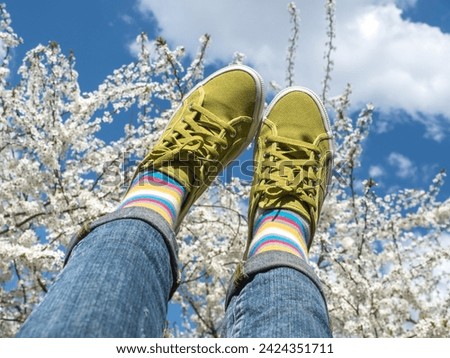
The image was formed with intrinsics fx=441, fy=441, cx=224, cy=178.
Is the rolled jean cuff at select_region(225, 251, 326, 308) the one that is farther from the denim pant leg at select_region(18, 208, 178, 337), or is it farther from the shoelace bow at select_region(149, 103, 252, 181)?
the shoelace bow at select_region(149, 103, 252, 181)

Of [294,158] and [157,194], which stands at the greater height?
[294,158]

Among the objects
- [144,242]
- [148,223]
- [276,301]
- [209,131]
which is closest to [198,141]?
[209,131]

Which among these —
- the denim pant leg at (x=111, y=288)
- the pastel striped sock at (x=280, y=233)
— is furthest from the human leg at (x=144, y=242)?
the pastel striped sock at (x=280, y=233)

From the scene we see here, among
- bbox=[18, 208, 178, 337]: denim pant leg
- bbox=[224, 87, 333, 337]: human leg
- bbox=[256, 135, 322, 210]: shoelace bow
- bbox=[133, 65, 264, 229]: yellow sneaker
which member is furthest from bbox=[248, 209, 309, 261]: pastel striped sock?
bbox=[18, 208, 178, 337]: denim pant leg

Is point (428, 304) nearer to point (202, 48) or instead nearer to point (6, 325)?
point (202, 48)

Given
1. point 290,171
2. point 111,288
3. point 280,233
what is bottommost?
point 111,288

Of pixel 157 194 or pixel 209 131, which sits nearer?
pixel 157 194

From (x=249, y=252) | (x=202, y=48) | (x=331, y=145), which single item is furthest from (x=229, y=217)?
(x=249, y=252)

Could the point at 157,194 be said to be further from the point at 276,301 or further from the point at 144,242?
the point at 276,301

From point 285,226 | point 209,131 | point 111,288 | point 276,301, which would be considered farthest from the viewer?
point 209,131

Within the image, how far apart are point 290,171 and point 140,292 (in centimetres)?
116

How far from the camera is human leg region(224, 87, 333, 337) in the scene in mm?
1188

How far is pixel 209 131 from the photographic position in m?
2.17
